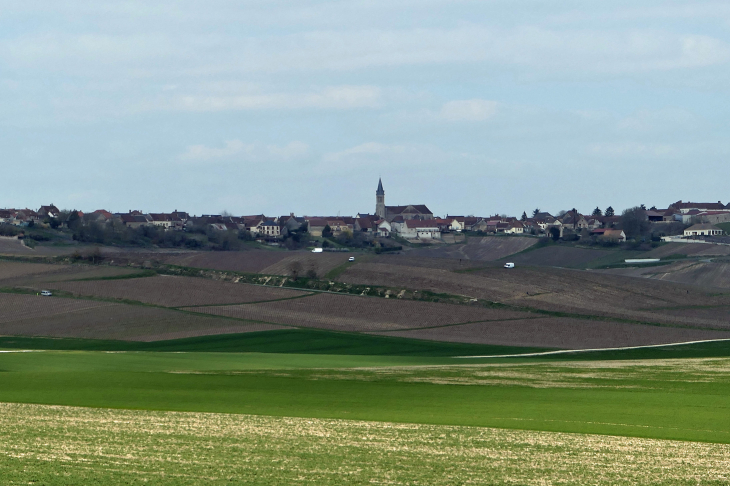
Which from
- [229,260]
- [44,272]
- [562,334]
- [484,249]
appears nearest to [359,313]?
[562,334]

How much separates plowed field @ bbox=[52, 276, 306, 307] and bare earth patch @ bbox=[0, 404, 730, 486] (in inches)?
2130

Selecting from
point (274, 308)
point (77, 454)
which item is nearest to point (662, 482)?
point (77, 454)

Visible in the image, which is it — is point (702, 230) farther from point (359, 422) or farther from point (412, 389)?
point (359, 422)

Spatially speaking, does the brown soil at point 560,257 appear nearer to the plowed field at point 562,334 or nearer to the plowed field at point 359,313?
the plowed field at point 359,313

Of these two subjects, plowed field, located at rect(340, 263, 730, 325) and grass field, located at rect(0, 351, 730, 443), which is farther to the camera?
plowed field, located at rect(340, 263, 730, 325)

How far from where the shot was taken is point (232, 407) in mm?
31750

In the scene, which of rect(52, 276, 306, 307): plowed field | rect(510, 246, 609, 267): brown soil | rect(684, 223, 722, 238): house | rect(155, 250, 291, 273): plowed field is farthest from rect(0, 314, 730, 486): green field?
rect(684, 223, 722, 238): house

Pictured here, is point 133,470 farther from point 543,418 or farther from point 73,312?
point 73,312

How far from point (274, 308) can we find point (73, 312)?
675 inches

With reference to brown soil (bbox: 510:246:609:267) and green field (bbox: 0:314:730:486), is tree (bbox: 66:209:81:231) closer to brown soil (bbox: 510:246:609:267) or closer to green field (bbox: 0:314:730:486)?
brown soil (bbox: 510:246:609:267)

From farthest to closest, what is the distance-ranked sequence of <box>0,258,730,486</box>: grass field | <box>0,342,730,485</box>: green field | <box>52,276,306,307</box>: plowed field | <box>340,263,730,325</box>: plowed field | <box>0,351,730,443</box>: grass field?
1. <box>340,263,730,325</box>: plowed field
2. <box>52,276,306,307</box>: plowed field
3. <box>0,351,730,443</box>: grass field
4. <box>0,258,730,486</box>: grass field
5. <box>0,342,730,485</box>: green field

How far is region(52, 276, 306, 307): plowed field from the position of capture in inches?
3238

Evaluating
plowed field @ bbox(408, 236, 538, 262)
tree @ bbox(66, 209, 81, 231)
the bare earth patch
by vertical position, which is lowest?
the bare earth patch

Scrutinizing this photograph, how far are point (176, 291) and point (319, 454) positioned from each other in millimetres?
65192
